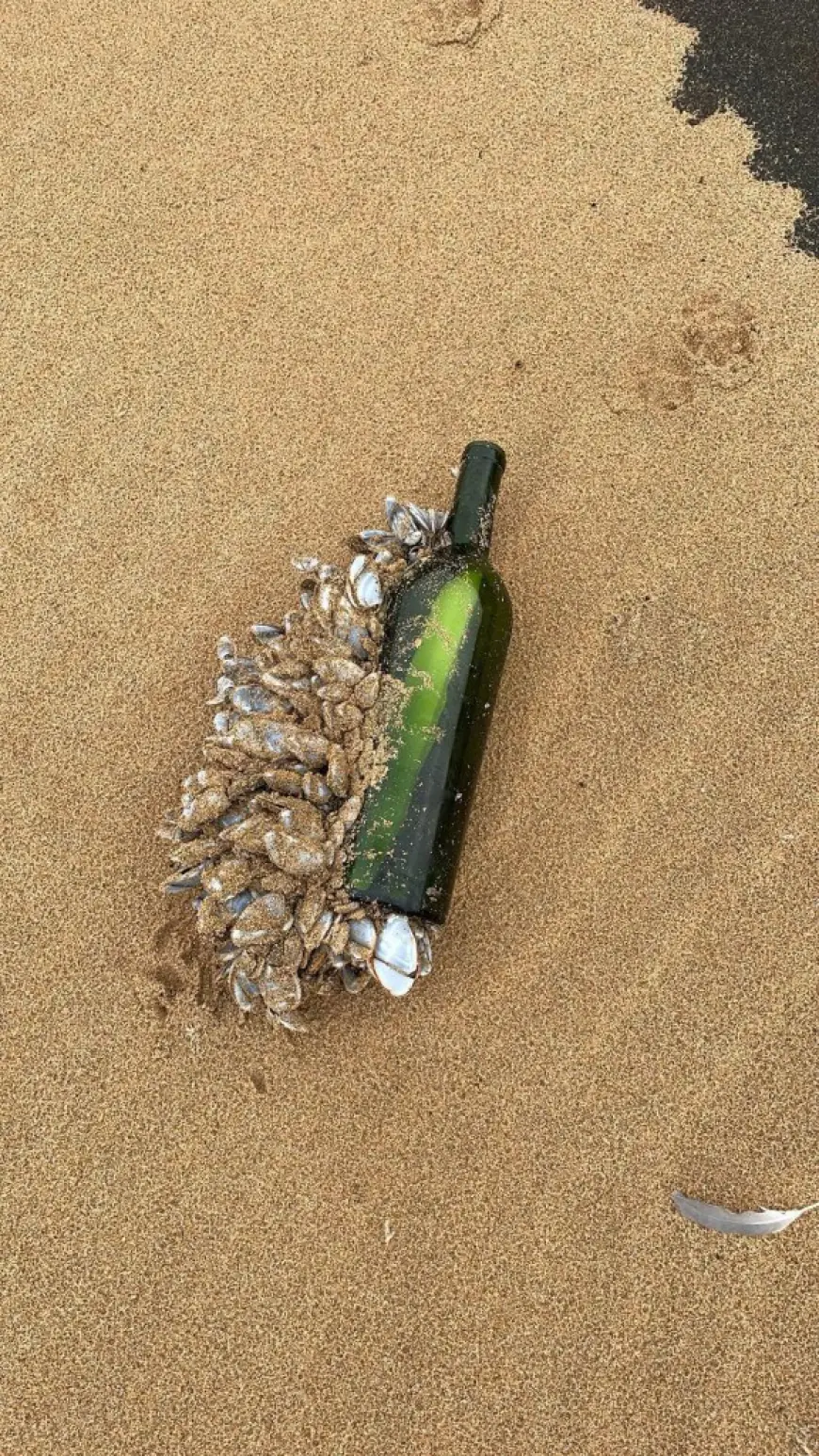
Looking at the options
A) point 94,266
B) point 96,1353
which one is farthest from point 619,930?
point 94,266

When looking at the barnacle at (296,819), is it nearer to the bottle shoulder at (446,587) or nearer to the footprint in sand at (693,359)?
the bottle shoulder at (446,587)

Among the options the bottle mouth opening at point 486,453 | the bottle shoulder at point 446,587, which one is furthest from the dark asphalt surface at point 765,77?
the bottle shoulder at point 446,587

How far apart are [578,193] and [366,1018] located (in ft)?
5.91

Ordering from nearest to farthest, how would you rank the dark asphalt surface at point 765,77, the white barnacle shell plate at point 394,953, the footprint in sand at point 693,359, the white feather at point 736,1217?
the white barnacle shell plate at point 394,953 → the white feather at point 736,1217 → the footprint in sand at point 693,359 → the dark asphalt surface at point 765,77

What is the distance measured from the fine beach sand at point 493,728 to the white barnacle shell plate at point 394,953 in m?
0.21

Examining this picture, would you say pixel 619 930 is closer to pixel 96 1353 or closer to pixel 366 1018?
pixel 366 1018

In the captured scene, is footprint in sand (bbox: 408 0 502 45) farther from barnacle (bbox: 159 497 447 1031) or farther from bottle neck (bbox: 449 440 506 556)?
barnacle (bbox: 159 497 447 1031)

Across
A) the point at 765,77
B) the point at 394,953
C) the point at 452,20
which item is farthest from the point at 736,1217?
the point at 452,20

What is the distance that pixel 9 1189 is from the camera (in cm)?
170

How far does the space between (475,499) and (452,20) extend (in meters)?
1.38

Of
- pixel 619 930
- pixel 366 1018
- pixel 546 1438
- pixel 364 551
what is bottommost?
pixel 546 1438

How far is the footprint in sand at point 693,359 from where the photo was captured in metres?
2.05

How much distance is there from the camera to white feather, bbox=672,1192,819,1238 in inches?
65.0

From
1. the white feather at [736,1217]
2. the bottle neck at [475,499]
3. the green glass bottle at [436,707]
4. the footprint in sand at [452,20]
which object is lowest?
the white feather at [736,1217]
